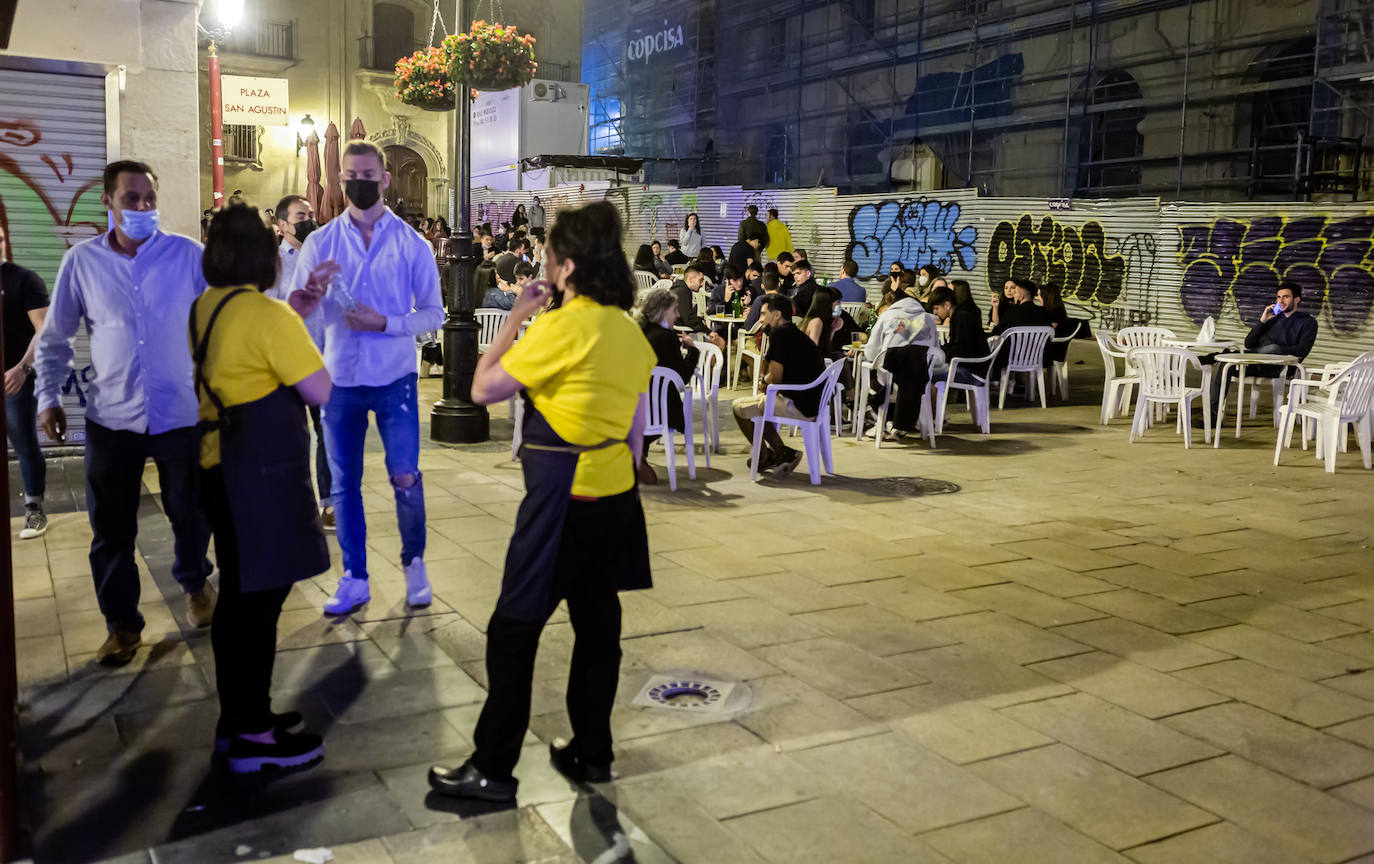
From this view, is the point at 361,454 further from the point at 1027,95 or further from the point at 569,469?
the point at 1027,95

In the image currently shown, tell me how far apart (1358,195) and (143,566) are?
54.8 feet

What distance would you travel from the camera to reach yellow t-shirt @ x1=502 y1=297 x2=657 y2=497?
3043 millimetres

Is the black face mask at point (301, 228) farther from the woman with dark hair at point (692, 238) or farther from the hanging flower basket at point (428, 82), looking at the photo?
the woman with dark hair at point (692, 238)

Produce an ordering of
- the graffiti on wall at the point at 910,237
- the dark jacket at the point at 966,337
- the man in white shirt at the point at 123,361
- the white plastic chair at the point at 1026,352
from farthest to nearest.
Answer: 1. the graffiti on wall at the point at 910,237
2. the white plastic chair at the point at 1026,352
3. the dark jacket at the point at 966,337
4. the man in white shirt at the point at 123,361

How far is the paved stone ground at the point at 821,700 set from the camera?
10.3 ft

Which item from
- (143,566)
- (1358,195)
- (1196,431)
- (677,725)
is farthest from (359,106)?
(677,725)

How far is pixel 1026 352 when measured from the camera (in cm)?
1174

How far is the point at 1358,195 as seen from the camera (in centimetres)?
1673

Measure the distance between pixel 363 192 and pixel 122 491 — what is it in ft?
4.65

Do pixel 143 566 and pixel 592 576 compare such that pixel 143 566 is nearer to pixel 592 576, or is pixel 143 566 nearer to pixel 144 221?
pixel 144 221

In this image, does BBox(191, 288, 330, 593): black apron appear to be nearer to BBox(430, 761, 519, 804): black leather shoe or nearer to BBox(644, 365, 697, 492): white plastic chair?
BBox(430, 761, 519, 804): black leather shoe

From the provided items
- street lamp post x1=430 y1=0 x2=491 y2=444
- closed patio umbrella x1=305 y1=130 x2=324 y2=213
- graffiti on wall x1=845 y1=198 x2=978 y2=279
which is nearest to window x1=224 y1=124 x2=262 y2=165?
closed patio umbrella x1=305 y1=130 x2=324 y2=213

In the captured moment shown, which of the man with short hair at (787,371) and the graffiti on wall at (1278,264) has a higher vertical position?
the graffiti on wall at (1278,264)

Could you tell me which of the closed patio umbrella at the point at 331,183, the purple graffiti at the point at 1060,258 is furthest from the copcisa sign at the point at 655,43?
the closed patio umbrella at the point at 331,183
